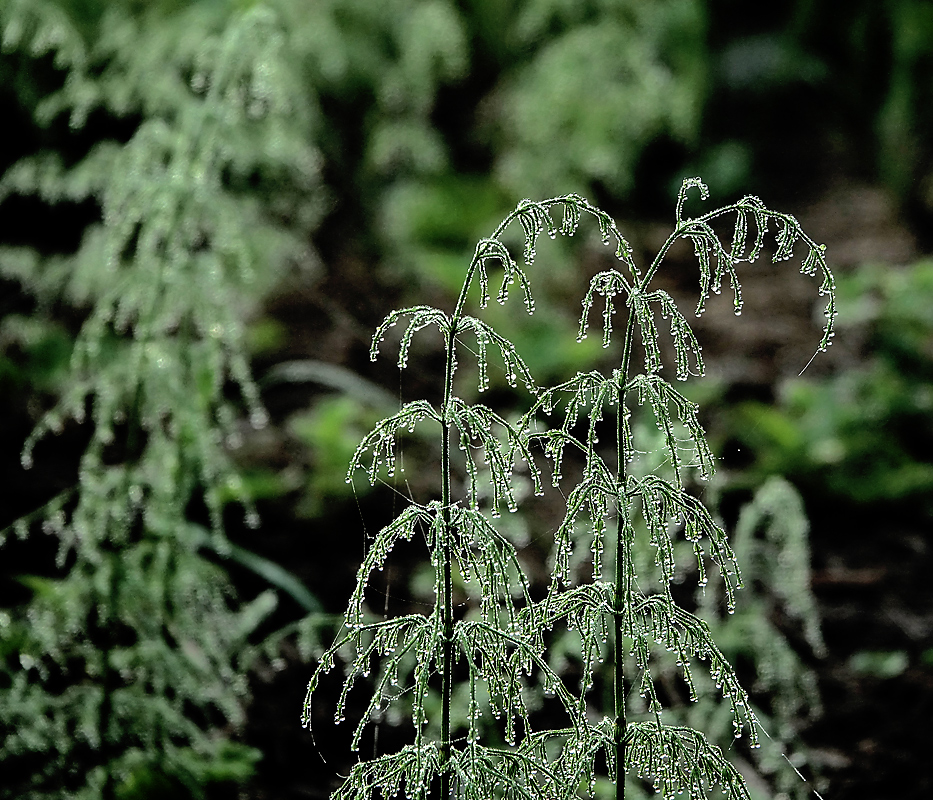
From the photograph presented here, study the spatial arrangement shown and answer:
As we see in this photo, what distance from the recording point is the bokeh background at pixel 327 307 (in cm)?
177

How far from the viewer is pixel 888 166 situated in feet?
17.1

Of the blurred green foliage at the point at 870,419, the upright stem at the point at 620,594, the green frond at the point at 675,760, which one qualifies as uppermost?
the blurred green foliage at the point at 870,419

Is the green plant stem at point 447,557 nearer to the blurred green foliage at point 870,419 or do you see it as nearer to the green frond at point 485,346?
the green frond at point 485,346

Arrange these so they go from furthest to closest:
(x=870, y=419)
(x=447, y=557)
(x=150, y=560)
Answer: (x=870, y=419) → (x=150, y=560) → (x=447, y=557)

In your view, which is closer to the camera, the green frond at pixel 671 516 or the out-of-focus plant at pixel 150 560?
the green frond at pixel 671 516

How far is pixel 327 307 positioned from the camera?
13.6 ft

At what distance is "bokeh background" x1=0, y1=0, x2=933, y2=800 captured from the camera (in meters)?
1.77

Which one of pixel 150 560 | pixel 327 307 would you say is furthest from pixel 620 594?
pixel 327 307

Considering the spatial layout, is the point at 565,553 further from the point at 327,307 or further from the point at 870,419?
the point at 327,307

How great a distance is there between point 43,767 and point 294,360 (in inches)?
86.8

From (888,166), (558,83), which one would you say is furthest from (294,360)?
(888,166)

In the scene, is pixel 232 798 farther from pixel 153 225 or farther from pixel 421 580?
pixel 153 225

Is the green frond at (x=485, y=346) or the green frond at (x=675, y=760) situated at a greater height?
the green frond at (x=485, y=346)

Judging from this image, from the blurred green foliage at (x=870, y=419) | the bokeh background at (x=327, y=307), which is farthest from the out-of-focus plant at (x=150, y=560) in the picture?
the blurred green foliage at (x=870, y=419)
